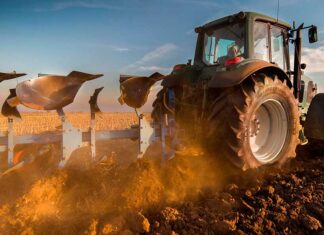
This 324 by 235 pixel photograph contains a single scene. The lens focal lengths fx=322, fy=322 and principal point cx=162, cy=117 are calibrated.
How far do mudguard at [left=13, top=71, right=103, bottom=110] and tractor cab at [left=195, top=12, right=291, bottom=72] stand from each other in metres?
1.89

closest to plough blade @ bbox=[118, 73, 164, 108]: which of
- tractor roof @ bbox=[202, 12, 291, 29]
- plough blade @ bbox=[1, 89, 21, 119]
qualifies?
plough blade @ bbox=[1, 89, 21, 119]

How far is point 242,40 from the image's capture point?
4660mm

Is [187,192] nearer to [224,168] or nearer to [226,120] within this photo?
[224,168]

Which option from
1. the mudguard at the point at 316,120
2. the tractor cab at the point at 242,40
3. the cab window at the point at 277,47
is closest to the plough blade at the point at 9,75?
the tractor cab at the point at 242,40

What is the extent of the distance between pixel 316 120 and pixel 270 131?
3.96ft

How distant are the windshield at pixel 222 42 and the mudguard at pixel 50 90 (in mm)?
2254

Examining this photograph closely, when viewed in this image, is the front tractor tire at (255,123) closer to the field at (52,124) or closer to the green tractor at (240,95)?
the green tractor at (240,95)

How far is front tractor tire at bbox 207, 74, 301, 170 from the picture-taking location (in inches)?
150

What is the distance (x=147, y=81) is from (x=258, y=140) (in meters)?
1.89

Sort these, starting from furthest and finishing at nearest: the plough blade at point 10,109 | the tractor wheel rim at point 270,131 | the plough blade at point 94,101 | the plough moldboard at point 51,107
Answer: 1. the tractor wheel rim at point 270,131
2. the plough blade at point 94,101
3. the plough blade at point 10,109
4. the plough moldboard at point 51,107

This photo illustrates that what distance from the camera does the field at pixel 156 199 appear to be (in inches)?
112

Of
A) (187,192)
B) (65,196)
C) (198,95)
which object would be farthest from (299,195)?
(65,196)

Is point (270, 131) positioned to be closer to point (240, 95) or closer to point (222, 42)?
point (240, 95)

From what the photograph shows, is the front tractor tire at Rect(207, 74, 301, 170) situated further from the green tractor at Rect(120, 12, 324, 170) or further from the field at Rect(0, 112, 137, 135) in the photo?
the field at Rect(0, 112, 137, 135)
